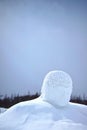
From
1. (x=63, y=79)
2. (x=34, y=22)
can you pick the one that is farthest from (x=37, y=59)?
(x=63, y=79)

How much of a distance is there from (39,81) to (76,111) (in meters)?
2.18

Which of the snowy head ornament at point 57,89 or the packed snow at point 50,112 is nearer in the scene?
the packed snow at point 50,112

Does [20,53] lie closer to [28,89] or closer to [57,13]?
[28,89]

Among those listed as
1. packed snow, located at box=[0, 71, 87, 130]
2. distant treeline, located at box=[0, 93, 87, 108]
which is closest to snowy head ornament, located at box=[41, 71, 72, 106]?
packed snow, located at box=[0, 71, 87, 130]

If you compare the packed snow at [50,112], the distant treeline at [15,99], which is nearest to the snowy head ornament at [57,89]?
the packed snow at [50,112]

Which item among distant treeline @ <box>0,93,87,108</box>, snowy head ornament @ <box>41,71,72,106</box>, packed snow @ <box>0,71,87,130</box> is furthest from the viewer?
distant treeline @ <box>0,93,87,108</box>

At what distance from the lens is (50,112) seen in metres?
1.47

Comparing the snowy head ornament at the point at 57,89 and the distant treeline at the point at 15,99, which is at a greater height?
the snowy head ornament at the point at 57,89

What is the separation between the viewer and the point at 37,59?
3730 mm

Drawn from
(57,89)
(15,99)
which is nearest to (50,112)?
(57,89)

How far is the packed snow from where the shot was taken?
50.3 inches

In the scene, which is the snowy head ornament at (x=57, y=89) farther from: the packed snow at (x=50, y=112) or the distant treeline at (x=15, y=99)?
the distant treeline at (x=15, y=99)

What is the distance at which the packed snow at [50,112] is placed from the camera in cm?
128

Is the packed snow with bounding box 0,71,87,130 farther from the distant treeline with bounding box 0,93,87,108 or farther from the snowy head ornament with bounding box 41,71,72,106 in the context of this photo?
the distant treeline with bounding box 0,93,87,108
